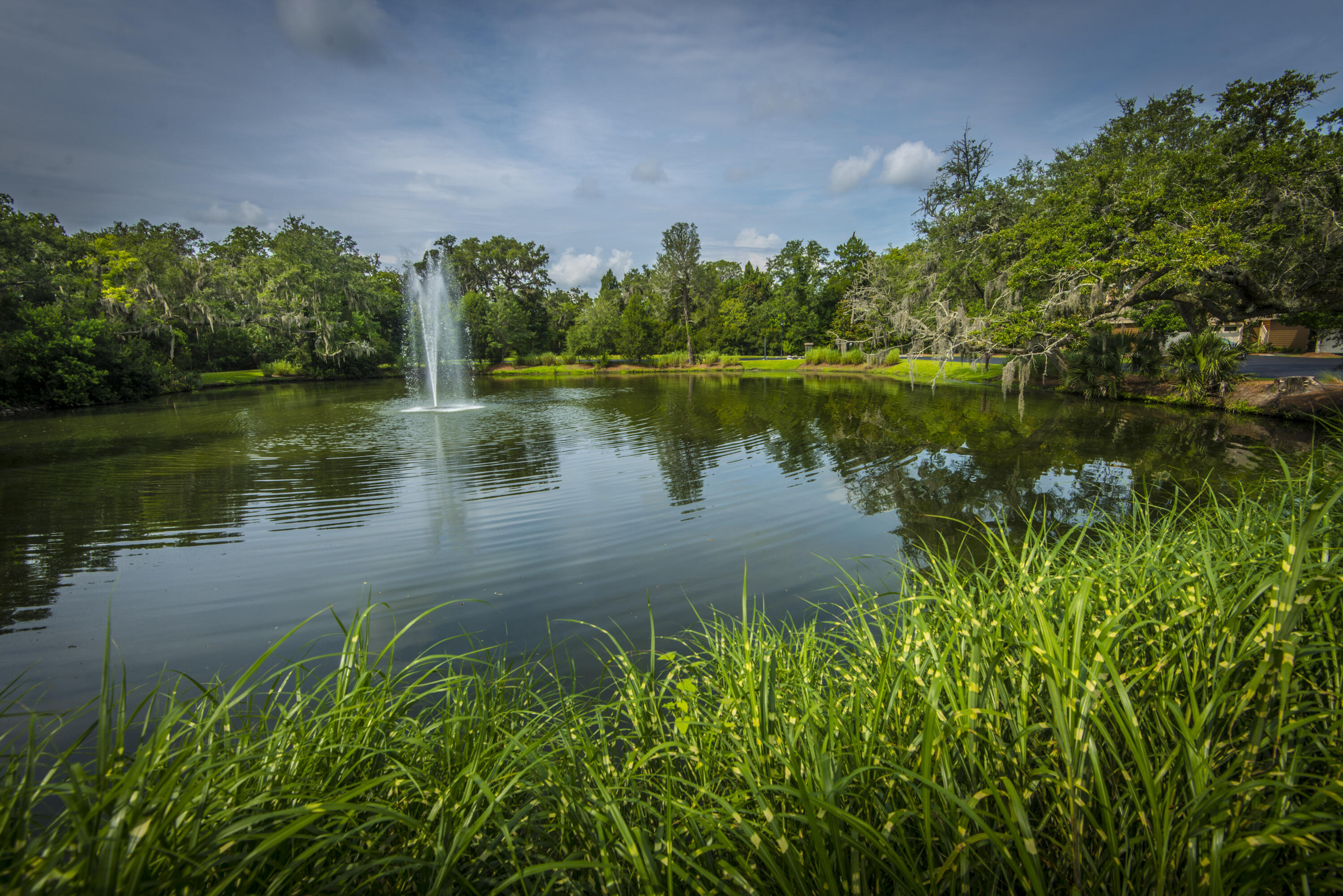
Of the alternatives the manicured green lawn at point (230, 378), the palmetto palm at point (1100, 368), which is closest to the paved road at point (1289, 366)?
the palmetto palm at point (1100, 368)

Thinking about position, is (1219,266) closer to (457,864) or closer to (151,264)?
(457,864)

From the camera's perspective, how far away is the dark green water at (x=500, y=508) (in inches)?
195

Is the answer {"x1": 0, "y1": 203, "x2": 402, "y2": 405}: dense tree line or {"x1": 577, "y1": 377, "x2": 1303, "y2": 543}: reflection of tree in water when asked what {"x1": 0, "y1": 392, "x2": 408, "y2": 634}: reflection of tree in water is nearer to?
{"x1": 577, "y1": 377, "x2": 1303, "y2": 543}: reflection of tree in water

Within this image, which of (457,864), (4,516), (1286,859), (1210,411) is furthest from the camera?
(1210,411)

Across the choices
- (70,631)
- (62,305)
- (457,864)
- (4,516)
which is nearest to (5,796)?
(457,864)

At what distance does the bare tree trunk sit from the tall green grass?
4601 centimetres

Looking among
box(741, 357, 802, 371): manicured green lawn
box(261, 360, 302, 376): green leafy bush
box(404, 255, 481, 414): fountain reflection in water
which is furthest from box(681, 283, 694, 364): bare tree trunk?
box(261, 360, 302, 376): green leafy bush

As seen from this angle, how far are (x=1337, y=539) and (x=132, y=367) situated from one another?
119ft

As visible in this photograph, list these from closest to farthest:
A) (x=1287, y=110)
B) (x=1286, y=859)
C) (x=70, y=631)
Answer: (x=1286, y=859)
(x=70, y=631)
(x=1287, y=110)

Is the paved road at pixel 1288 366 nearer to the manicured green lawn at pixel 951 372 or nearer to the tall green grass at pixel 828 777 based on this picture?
the manicured green lawn at pixel 951 372

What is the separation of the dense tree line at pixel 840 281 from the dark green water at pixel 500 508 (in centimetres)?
382

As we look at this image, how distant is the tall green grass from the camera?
133 cm

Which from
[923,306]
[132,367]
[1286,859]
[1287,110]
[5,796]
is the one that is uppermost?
[1287,110]

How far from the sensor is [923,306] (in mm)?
29938
